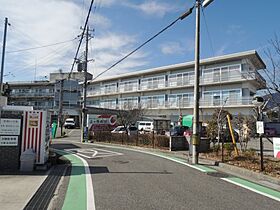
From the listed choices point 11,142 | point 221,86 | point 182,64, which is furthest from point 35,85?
point 11,142

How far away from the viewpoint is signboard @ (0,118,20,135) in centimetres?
898

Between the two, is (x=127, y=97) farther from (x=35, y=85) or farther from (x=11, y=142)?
(x=11, y=142)

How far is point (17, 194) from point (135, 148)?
12.8m

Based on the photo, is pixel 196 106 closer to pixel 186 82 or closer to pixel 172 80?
pixel 186 82

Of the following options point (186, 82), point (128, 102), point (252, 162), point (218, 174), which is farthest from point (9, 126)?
point (128, 102)

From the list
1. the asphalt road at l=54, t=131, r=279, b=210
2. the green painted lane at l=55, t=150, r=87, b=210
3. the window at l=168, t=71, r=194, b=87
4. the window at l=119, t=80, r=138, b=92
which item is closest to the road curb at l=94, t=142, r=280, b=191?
the asphalt road at l=54, t=131, r=279, b=210

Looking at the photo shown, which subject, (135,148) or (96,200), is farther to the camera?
(135,148)

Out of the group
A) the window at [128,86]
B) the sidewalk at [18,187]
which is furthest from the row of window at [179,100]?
the sidewalk at [18,187]

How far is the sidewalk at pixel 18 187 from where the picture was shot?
210 inches

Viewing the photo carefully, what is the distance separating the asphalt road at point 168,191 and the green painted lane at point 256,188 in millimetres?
303

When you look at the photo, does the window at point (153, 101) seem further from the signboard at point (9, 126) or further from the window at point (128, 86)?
the signboard at point (9, 126)

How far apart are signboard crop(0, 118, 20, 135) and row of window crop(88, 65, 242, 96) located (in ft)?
98.4

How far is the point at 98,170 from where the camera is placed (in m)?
9.56

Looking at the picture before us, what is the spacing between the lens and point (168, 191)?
6.65 metres
